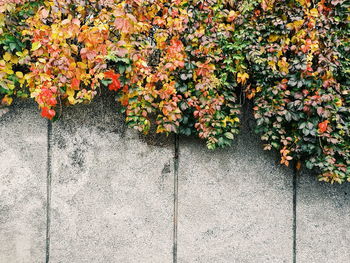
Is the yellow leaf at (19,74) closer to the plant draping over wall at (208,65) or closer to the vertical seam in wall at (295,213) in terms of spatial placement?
the plant draping over wall at (208,65)

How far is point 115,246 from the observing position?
3.29 metres

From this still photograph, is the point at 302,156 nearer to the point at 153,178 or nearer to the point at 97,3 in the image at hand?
the point at 153,178

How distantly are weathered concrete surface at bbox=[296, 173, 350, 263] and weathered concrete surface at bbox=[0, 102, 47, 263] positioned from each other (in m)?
2.37

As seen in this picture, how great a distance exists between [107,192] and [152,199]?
0.42 m

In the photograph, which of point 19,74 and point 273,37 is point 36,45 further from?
point 273,37

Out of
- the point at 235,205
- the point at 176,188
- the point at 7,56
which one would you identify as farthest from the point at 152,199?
the point at 7,56

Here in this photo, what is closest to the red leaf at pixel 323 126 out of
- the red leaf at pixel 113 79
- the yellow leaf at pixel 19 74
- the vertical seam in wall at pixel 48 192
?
the red leaf at pixel 113 79

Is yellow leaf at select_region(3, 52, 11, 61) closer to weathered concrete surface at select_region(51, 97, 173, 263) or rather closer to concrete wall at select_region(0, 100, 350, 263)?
concrete wall at select_region(0, 100, 350, 263)

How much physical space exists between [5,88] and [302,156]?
2.60 metres

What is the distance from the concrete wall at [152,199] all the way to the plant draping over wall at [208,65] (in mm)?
246

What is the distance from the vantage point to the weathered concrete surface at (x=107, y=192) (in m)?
3.27

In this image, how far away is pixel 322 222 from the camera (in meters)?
3.32

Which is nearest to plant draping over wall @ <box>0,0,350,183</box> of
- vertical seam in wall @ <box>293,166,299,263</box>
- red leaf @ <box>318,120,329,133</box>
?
red leaf @ <box>318,120,329,133</box>

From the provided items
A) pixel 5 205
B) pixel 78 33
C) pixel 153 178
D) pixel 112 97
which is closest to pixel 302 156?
pixel 153 178
